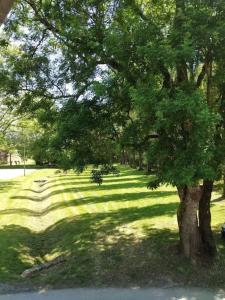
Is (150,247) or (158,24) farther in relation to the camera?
(150,247)

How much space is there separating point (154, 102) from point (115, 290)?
4297mm

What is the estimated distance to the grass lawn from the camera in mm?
11953

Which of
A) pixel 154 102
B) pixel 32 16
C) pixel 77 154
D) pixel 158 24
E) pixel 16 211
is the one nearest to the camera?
pixel 154 102

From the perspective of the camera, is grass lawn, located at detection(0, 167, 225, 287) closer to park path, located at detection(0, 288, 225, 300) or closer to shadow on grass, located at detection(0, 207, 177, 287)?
shadow on grass, located at detection(0, 207, 177, 287)

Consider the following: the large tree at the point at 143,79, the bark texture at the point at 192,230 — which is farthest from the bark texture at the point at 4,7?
the bark texture at the point at 192,230

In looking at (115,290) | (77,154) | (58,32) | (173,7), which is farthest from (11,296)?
(173,7)

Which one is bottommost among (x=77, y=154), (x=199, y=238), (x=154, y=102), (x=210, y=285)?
(x=210, y=285)

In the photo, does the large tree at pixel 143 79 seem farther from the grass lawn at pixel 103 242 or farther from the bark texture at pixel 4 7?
the bark texture at pixel 4 7

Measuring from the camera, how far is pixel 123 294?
10812 millimetres

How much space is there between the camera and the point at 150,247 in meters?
14.1

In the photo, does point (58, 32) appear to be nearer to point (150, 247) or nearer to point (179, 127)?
point (179, 127)

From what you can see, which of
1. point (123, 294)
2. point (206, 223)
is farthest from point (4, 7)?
point (206, 223)

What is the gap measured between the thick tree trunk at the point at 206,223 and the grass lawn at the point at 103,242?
0.32 metres

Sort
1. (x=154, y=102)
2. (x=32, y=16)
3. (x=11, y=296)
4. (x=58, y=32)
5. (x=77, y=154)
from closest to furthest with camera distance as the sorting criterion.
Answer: (x=154, y=102) < (x=11, y=296) < (x=77, y=154) < (x=58, y=32) < (x=32, y=16)
